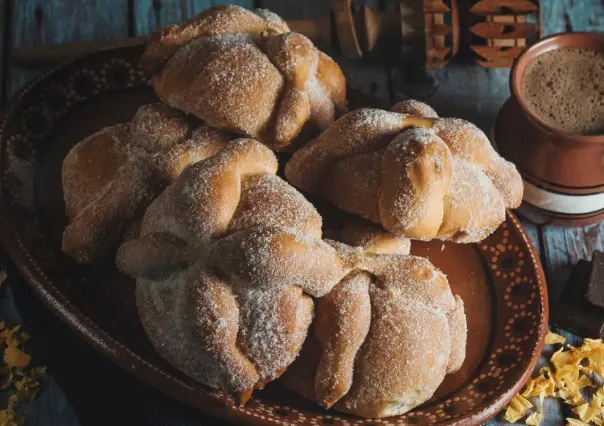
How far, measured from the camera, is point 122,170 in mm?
1121

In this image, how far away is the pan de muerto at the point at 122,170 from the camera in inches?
43.3

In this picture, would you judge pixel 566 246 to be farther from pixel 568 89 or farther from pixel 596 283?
pixel 568 89

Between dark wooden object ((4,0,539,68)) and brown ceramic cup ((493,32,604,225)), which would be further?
dark wooden object ((4,0,539,68))

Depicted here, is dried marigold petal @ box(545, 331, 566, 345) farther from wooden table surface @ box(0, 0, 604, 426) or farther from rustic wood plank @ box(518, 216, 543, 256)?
rustic wood plank @ box(518, 216, 543, 256)

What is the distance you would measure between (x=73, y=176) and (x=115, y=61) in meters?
0.27

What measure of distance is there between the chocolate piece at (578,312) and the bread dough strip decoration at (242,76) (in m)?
0.51

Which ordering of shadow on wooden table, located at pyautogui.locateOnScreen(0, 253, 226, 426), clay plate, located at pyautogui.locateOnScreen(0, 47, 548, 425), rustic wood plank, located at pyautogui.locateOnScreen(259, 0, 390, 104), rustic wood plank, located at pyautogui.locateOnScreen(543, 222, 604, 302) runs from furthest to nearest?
rustic wood plank, located at pyautogui.locateOnScreen(259, 0, 390, 104), rustic wood plank, located at pyautogui.locateOnScreen(543, 222, 604, 302), shadow on wooden table, located at pyautogui.locateOnScreen(0, 253, 226, 426), clay plate, located at pyautogui.locateOnScreen(0, 47, 548, 425)

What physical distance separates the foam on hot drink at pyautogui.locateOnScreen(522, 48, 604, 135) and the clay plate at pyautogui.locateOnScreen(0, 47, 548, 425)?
22 cm

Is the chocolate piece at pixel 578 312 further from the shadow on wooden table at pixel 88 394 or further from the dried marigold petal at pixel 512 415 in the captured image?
the shadow on wooden table at pixel 88 394

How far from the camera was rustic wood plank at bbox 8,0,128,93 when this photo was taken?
1583mm

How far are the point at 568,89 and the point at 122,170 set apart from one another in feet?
2.47

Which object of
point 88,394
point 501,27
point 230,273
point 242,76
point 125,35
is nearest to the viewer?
point 230,273

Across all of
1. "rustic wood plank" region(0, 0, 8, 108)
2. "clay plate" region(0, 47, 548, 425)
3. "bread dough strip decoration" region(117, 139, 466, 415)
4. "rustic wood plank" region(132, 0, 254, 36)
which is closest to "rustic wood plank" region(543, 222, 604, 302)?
"clay plate" region(0, 47, 548, 425)

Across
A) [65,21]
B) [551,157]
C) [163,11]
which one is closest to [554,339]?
[551,157]
